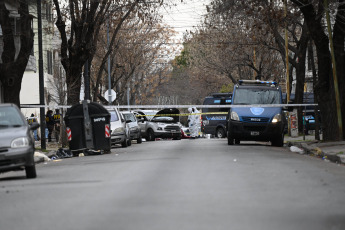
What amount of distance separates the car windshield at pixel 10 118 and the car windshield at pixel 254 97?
12532 mm

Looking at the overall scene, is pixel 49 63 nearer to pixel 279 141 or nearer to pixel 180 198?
pixel 279 141

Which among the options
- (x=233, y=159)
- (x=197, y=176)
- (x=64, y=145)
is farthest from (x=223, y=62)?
(x=197, y=176)

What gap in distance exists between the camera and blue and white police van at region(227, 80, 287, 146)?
26750 millimetres

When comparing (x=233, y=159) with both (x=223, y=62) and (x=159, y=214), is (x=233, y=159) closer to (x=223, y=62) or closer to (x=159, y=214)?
(x=159, y=214)

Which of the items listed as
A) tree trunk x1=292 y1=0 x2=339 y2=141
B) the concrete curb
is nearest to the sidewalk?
the concrete curb

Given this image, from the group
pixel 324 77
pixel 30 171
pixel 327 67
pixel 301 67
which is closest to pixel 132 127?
pixel 301 67

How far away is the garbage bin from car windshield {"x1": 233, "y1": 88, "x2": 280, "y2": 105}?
530cm

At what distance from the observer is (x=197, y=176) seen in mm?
13938

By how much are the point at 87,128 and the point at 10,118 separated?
858 centimetres

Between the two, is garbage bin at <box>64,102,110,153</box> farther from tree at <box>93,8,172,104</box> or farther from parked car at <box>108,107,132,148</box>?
tree at <box>93,8,172,104</box>

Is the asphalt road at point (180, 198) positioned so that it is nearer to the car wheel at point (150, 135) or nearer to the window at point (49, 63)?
the car wheel at point (150, 135)

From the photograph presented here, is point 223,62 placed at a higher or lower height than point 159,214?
higher

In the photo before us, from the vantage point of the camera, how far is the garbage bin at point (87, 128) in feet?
81.8

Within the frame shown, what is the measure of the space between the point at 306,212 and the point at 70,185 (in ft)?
16.8
